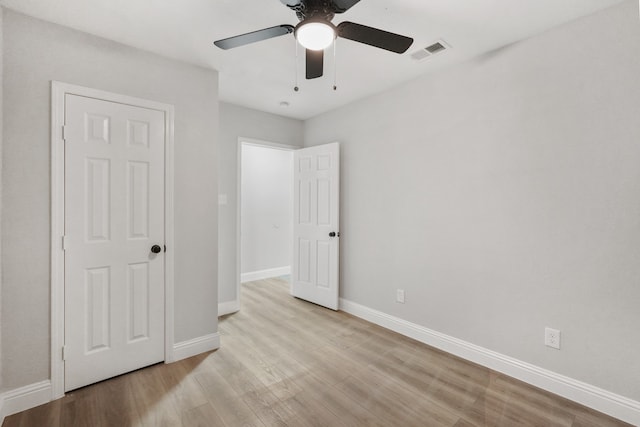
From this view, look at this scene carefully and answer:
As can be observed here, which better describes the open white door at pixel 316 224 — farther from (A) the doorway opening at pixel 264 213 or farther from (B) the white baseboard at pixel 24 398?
(B) the white baseboard at pixel 24 398

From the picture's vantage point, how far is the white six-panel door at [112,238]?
2.09m

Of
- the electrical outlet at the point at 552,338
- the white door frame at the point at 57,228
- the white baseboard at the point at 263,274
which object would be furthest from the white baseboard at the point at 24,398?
the electrical outlet at the point at 552,338

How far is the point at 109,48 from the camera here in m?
2.22

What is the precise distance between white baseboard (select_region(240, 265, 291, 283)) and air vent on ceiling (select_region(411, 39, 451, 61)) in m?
4.06

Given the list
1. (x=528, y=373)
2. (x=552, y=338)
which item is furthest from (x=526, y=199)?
(x=528, y=373)

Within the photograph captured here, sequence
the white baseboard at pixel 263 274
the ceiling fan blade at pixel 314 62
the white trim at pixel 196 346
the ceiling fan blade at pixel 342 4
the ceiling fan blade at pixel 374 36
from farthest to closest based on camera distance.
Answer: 1. the white baseboard at pixel 263 274
2. the white trim at pixel 196 346
3. the ceiling fan blade at pixel 314 62
4. the ceiling fan blade at pixel 374 36
5. the ceiling fan blade at pixel 342 4

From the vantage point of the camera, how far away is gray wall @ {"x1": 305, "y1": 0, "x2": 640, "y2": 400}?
1861mm

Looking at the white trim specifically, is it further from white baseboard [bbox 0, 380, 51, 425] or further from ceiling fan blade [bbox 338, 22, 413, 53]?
ceiling fan blade [bbox 338, 22, 413, 53]

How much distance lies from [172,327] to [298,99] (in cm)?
272

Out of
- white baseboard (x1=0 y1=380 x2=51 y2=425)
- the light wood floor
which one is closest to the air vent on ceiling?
the light wood floor

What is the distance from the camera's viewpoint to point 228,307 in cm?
361

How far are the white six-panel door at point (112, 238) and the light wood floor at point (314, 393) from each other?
238 millimetres

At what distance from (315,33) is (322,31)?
0.04m

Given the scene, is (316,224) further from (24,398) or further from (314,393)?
(24,398)
